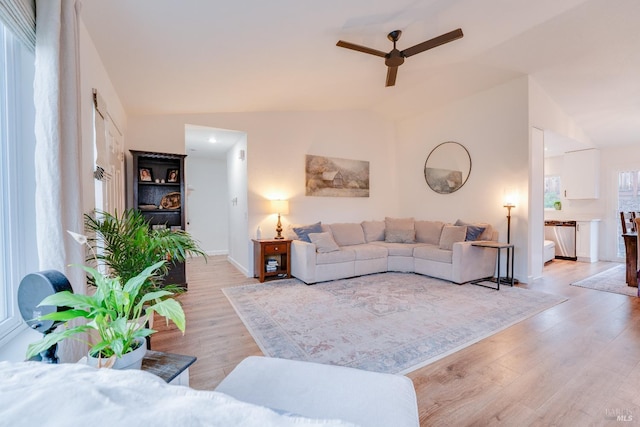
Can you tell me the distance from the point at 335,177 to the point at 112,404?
200 inches

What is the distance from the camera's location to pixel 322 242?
14.3 ft

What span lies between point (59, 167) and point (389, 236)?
4.81 metres

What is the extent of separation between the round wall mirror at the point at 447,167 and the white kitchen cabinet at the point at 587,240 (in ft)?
10.2

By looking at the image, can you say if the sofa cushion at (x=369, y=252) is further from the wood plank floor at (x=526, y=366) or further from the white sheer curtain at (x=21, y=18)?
the white sheer curtain at (x=21, y=18)

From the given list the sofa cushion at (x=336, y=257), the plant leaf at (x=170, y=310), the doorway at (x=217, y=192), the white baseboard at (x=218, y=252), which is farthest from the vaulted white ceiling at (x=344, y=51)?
the white baseboard at (x=218, y=252)

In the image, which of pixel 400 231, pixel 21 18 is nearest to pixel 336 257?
pixel 400 231

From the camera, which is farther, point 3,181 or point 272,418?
point 3,181

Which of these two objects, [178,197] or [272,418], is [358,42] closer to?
[178,197]

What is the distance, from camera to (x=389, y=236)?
5.35 meters

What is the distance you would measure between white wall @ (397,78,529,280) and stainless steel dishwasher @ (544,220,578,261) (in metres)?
2.82

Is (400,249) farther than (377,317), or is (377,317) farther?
(400,249)

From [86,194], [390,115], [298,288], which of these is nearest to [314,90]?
[390,115]

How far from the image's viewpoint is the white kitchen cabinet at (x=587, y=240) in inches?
226

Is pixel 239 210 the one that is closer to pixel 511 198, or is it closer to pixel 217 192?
pixel 217 192
